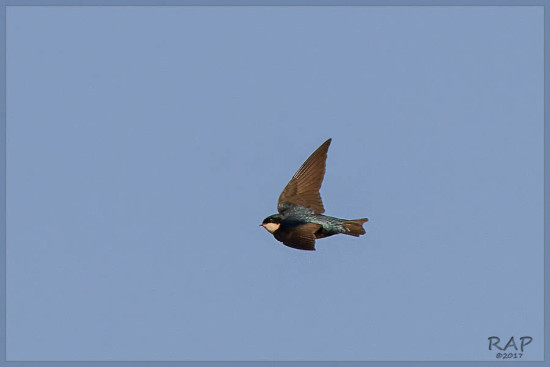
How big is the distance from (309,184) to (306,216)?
2.35 feet

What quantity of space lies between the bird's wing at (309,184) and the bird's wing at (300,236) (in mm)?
858

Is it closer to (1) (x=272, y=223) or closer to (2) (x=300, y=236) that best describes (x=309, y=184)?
(1) (x=272, y=223)

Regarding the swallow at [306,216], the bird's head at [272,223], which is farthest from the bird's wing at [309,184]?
the bird's head at [272,223]

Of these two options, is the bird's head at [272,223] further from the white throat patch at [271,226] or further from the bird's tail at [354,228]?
the bird's tail at [354,228]

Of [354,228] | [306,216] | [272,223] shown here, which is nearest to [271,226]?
[272,223]

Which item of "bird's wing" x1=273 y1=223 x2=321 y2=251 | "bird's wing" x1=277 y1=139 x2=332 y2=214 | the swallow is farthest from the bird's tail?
"bird's wing" x1=277 y1=139 x2=332 y2=214

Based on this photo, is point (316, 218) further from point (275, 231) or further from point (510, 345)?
point (510, 345)

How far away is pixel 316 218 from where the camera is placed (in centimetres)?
1597

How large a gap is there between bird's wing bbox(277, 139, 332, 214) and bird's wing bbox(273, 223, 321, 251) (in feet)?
A: 2.81

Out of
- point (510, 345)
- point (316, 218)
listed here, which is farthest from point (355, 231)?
point (510, 345)

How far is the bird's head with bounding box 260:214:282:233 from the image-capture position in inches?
617

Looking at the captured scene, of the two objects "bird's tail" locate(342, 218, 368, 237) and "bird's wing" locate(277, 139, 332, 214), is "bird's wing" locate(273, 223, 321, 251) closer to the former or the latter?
"bird's tail" locate(342, 218, 368, 237)

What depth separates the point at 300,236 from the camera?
599 inches

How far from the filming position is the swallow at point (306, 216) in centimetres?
1535
